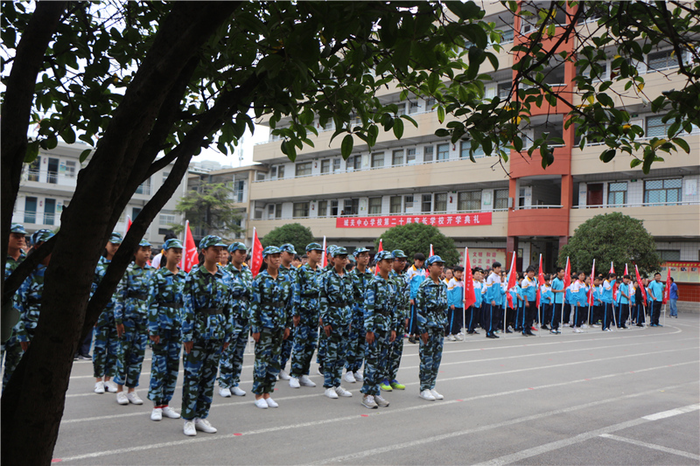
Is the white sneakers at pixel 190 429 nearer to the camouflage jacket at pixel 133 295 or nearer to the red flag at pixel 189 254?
the camouflage jacket at pixel 133 295

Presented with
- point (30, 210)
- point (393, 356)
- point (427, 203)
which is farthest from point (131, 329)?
point (30, 210)

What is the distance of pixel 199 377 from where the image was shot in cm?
553

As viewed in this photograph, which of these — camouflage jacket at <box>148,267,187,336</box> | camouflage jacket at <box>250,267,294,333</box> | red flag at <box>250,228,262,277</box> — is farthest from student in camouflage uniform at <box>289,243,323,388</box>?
red flag at <box>250,228,262,277</box>

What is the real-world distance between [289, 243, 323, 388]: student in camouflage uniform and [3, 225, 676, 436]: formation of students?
1 cm

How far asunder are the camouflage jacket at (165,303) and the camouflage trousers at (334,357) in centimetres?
222

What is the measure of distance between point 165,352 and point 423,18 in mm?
5126

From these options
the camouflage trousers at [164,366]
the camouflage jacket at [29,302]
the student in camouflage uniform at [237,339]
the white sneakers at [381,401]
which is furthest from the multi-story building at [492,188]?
the camouflage jacket at [29,302]

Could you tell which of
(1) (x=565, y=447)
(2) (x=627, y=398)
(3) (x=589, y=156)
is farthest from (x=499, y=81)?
(1) (x=565, y=447)

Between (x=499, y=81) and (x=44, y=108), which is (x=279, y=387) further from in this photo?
(x=499, y=81)

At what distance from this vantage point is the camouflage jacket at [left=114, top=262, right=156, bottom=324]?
6574 millimetres

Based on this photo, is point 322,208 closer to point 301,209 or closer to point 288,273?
point 301,209

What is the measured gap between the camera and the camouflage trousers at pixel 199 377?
17.9ft

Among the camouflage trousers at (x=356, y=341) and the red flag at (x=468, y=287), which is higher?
the red flag at (x=468, y=287)

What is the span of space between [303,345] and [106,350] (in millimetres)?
2572
